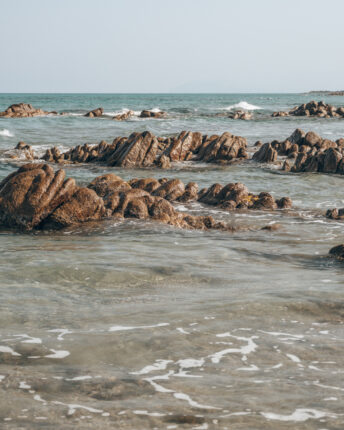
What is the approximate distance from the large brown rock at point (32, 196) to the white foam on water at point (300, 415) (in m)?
8.85

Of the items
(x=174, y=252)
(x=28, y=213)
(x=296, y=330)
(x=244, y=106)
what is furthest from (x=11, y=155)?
(x=244, y=106)

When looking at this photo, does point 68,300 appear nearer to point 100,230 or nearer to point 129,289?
point 129,289

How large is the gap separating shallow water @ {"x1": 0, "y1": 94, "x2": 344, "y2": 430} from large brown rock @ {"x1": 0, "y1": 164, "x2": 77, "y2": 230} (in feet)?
1.72

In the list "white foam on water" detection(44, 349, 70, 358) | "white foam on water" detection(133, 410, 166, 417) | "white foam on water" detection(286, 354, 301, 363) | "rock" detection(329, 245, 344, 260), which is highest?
"rock" detection(329, 245, 344, 260)

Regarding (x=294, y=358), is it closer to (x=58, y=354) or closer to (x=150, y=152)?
(x=58, y=354)

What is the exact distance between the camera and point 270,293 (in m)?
6.96

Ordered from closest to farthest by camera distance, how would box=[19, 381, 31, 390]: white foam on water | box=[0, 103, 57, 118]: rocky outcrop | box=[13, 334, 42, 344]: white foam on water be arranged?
box=[19, 381, 31, 390]: white foam on water < box=[13, 334, 42, 344]: white foam on water < box=[0, 103, 57, 118]: rocky outcrop

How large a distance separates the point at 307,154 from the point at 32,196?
1506 cm

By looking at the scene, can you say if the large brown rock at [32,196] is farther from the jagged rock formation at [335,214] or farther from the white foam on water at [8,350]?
the white foam on water at [8,350]

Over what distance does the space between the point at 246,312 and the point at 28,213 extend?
692 centimetres

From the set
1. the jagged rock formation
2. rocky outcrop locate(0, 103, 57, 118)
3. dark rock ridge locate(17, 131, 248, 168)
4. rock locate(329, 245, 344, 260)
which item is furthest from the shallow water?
rocky outcrop locate(0, 103, 57, 118)

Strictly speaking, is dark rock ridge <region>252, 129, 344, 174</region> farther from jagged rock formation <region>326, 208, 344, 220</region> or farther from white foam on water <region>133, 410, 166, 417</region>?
white foam on water <region>133, 410, 166, 417</region>

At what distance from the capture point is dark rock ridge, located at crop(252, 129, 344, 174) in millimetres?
22016

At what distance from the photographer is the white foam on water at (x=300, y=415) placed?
149 inches
